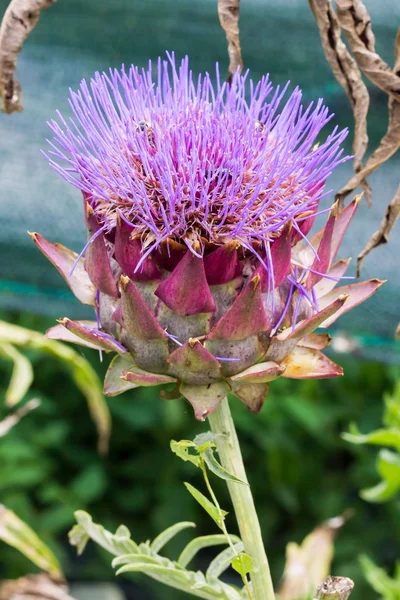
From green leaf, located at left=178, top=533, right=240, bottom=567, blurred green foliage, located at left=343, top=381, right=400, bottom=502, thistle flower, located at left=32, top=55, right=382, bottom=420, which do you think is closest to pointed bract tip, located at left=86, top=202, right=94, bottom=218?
thistle flower, located at left=32, top=55, right=382, bottom=420

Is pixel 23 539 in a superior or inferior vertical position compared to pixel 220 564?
inferior

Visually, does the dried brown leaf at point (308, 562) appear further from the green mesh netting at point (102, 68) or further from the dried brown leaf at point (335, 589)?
the green mesh netting at point (102, 68)

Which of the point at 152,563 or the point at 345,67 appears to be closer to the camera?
the point at 152,563

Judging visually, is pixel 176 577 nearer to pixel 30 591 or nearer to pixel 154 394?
pixel 30 591

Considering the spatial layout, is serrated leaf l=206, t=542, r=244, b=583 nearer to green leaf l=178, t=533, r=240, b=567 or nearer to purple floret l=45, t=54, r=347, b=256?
green leaf l=178, t=533, r=240, b=567

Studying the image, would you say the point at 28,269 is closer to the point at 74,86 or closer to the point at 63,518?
the point at 74,86

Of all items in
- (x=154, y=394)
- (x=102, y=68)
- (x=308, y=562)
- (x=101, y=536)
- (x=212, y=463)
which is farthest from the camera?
(x=154, y=394)

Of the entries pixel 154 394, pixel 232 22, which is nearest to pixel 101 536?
pixel 232 22
